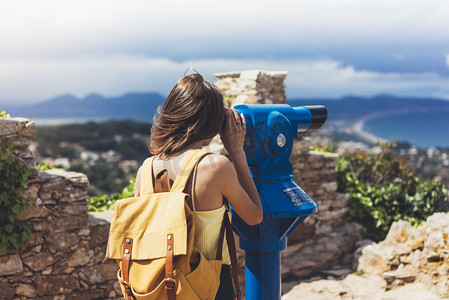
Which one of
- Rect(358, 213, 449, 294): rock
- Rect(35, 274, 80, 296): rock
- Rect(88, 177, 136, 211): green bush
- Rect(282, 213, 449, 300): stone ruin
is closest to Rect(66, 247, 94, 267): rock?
Rect(35, 274, 80, 296): rock

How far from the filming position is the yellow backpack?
1.66m

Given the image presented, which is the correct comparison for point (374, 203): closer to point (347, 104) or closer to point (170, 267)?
point (170, 267)

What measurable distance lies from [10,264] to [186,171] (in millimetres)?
2776

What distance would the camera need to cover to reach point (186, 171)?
1.73 m

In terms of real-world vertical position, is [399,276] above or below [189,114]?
below

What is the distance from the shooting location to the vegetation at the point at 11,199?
12.1ft

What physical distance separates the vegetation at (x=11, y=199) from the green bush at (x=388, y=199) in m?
3.91

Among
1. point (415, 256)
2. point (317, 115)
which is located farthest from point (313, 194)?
point (317, 115)

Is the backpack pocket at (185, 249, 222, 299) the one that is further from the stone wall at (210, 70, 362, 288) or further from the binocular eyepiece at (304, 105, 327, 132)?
the stone wall at (210, 70, 362, 288)

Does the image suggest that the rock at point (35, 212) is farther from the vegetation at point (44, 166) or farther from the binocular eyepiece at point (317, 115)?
the binocular eyepiece at point (317, 115)

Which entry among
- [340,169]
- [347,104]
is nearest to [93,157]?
[340,169]

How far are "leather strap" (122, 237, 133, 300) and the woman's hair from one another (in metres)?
0.37

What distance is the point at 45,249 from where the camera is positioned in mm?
3967

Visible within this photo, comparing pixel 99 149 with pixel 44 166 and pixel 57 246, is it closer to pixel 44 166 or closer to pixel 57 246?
pixel 44 166
